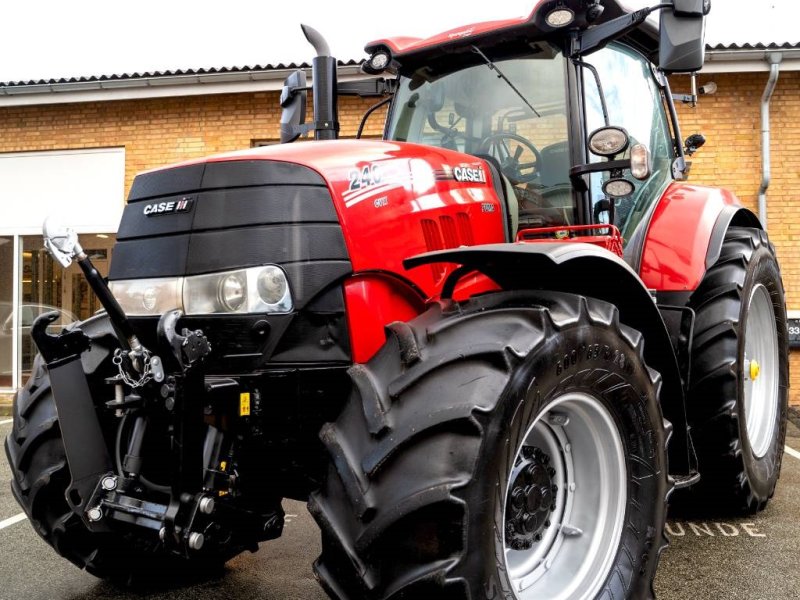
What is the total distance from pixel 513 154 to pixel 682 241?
94 cm

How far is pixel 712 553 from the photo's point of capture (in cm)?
363

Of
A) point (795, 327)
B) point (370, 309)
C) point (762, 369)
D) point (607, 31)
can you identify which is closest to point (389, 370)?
point (370, 309)

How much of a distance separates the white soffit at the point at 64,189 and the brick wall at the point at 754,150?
7.29 metres

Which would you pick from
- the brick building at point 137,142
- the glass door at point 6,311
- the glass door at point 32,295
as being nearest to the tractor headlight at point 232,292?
the brick building at point 137,142

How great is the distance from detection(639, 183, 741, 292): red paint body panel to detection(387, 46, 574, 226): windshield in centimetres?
51

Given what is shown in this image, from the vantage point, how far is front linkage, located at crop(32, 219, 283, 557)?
2.39 metres

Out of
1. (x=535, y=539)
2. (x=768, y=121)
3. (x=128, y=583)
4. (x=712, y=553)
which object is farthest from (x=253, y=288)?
(x=768, y=121)

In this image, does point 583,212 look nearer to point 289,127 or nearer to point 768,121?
point 289,127

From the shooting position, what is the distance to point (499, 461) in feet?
7.09

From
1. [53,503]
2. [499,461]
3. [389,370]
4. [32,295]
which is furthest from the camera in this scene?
[32,295]

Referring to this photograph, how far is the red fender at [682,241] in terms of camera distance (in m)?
3.79

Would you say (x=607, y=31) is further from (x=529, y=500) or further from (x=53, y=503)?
(x=53, y=503)

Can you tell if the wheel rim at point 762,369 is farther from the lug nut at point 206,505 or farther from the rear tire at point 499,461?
the lug nut at point 206,505

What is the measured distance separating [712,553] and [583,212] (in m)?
1.63
